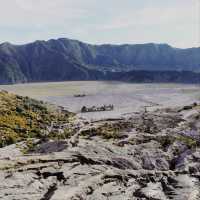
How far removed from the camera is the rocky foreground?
50.2m

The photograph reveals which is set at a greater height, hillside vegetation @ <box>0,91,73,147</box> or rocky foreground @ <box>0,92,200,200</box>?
hillside vegetation @ <box>0,91,73,147</box>

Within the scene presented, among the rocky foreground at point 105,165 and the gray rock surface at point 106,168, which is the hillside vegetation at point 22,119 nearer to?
the rocky foreground at point 105,165

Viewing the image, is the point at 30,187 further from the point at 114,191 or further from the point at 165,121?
the point at 165,121

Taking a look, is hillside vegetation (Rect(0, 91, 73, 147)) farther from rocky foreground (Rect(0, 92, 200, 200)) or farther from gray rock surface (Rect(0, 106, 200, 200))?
gray rock surface (Rect(0, 106, 200, 200))

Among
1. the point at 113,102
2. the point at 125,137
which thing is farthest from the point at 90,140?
the point at 113,102

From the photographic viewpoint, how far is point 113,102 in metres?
174

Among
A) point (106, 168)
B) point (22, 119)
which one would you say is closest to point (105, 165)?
point (106, 168)

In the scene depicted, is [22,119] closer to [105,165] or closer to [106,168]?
[105,165]

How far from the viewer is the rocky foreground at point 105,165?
50.2 metres

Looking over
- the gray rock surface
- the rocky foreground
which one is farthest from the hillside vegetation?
the gray rock surface

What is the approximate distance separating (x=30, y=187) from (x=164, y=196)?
1401 cm

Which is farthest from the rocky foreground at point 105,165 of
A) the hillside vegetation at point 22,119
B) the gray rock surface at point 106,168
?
the hillside vegetation at point 22,119

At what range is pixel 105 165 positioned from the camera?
60250 mm

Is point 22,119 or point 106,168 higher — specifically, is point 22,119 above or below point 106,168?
above
